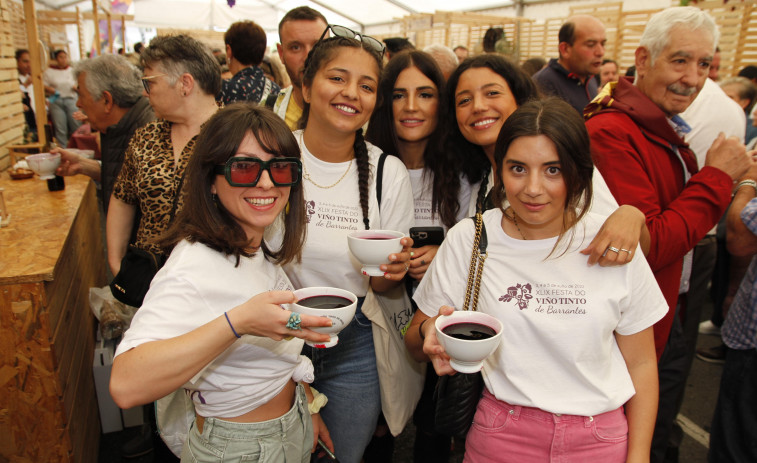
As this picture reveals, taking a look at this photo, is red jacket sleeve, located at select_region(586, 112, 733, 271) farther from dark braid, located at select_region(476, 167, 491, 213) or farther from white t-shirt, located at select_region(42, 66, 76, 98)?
white t-shirt, located at select_region(42, 66, 76, 98)

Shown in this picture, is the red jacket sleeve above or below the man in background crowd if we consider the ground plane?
below

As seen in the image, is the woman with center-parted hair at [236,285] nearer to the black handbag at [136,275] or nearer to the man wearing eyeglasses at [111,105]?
the black handbag at [136,275]

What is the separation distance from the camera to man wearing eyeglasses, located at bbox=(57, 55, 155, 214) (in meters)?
3.63

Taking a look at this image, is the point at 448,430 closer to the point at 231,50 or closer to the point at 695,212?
the point at 695,212

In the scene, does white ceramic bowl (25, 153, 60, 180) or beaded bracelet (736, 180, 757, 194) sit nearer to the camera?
beaded bracelet (736, 180, 757, 194)

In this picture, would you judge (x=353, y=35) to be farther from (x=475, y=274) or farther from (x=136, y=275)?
(x=136, y=275)

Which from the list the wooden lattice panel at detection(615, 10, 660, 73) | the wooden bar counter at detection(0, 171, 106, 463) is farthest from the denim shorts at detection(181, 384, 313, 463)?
the wooden lattice panel at detection(615, 10, 660, 73)

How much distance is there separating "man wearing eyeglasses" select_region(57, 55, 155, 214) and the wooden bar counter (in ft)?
2.30

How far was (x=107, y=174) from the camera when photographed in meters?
3.65

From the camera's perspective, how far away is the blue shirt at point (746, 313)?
8.21ft

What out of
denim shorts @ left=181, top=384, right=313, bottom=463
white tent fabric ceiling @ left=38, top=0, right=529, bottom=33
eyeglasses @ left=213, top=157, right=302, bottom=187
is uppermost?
white tent fabric ceiling @ left=38, top=0, right=529, bottom=33

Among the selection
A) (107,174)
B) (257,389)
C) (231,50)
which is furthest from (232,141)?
(231,50)

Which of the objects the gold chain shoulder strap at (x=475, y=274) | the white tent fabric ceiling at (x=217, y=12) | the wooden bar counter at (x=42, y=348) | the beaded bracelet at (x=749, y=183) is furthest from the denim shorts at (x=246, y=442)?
the white tent fabric ceiling at (x=217, y=12)

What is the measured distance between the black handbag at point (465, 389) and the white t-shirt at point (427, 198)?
0.70m
